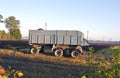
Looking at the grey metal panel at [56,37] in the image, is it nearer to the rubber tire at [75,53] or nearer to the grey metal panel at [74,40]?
the grey metal panel at [74,40]

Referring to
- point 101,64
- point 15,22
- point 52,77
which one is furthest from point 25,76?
point 15,22

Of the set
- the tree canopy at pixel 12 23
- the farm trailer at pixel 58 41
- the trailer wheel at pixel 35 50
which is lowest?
the trailer wheel at pixel 35 50

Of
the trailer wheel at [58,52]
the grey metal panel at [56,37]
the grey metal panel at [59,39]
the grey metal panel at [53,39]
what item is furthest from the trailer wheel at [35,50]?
the grey metal panel at [59,39]

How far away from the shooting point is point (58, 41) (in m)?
29.6

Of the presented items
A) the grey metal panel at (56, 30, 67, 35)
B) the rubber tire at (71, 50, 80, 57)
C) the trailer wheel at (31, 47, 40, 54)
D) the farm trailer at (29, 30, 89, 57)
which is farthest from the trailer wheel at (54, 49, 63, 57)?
the trailer wheel at (31, 47, 40, 54)

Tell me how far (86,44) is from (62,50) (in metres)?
2.34

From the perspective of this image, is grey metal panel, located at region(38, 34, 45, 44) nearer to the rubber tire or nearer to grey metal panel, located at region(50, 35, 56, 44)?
grey metal panel, located at region(50, 35, 56, 44)

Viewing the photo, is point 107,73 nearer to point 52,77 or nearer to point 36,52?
point 52,77

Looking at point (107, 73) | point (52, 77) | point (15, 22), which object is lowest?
point (52, 77)

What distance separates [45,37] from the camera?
29844 millimetres

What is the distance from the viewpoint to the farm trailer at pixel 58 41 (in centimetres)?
2905

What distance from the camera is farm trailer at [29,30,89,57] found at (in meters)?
29.0

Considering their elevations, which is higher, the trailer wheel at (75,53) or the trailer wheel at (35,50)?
the trailer wheel at (35,50)

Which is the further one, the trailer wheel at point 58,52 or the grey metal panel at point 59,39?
the grey metal panel at point 59,39
